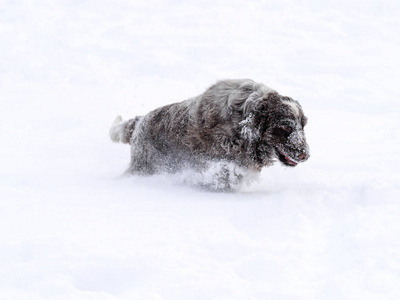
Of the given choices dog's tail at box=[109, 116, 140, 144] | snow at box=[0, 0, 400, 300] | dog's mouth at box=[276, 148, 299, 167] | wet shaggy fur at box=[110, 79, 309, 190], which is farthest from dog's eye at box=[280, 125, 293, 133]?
dog's tail at box=[109, 116, 140, 144]

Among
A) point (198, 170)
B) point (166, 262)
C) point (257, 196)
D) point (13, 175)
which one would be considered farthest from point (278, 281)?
point (13, 175)

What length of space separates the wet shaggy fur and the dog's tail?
975 mm

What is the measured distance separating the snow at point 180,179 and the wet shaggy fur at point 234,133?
1.16 ft

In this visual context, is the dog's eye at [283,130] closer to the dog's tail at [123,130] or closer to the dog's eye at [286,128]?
the dog's eye at [286,128]

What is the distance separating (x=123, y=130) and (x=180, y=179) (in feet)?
5.15

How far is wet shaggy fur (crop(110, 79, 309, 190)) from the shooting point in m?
6.11

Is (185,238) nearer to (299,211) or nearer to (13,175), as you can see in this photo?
(299,211)

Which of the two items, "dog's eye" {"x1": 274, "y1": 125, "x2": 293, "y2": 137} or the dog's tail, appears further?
the dog's tail

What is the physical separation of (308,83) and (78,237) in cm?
923

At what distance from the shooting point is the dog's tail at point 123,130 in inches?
307

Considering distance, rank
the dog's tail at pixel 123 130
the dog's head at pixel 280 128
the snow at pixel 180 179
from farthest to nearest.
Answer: the dog's tail at pixel 123 130, the dog's head at pixel 280 128, the snow at pixel 180 179

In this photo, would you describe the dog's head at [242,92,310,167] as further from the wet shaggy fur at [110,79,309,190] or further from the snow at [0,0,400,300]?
the snow at [0,0,400,300]

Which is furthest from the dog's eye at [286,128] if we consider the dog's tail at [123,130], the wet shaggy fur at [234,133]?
the dog's tail at [123,130]

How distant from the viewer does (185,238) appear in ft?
13.8
